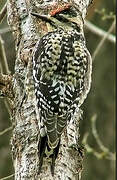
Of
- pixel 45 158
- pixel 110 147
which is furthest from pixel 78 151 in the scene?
pixel 110 147

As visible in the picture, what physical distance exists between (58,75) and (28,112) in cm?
41

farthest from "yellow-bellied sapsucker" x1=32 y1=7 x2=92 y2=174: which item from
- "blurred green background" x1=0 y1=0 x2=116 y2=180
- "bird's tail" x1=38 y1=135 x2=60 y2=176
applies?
"blurred green background" x1=0 y1=0 x2=116 y2=180

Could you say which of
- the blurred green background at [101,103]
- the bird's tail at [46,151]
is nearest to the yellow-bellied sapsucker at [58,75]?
the bird's tail at [46,151]

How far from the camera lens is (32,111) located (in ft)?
15.1

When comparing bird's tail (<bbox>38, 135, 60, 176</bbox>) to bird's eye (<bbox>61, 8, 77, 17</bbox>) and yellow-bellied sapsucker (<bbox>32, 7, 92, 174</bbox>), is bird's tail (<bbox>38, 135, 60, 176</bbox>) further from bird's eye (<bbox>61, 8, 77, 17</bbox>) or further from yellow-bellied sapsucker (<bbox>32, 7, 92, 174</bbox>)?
bird's eye (<bbox>61, 8, 77, 17</bbox>)

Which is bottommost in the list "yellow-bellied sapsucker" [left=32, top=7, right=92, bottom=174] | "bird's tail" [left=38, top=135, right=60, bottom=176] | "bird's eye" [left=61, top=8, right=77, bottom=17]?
"bird's tail" [left=38, top=135, right=60, bottom=176]

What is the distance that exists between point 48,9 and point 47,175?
61.5 inches

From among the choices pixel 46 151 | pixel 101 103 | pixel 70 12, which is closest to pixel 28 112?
pixel 46 151

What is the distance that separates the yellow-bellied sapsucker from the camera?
450cm

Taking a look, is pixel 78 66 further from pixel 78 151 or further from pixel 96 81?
pixel 96 81

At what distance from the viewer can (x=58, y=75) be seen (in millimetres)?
4832

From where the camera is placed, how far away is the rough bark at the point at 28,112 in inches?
165

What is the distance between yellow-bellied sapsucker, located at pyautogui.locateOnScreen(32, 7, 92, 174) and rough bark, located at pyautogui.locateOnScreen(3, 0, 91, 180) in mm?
55

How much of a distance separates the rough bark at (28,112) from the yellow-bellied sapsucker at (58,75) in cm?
5
